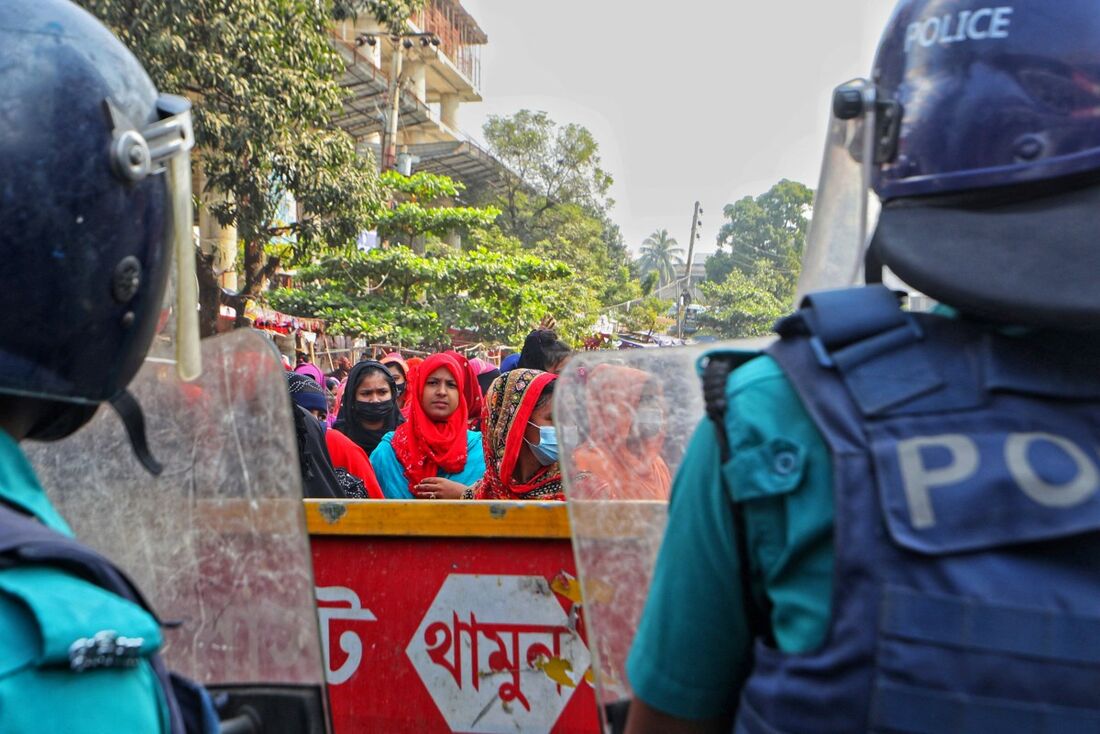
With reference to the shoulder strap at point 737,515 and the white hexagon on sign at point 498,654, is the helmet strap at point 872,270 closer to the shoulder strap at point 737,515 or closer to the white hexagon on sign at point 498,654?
the shoulder strap at point 737,515

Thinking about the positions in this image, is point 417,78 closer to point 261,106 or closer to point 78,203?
point 261,106

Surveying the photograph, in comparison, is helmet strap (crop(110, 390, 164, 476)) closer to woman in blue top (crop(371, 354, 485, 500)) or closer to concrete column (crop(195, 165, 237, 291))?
woman in blue top (crop(371, 354, 485, 500))

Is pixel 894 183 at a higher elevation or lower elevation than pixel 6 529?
higher

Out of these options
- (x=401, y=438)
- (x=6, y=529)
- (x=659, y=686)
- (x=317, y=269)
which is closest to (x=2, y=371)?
(x=6, y=529)

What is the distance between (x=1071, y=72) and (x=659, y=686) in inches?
30.9

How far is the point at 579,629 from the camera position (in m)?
3.74

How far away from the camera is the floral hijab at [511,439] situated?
15.1 ft

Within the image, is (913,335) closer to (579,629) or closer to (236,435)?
(236,435)

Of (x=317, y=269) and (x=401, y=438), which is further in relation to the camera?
(x=317, y=269)

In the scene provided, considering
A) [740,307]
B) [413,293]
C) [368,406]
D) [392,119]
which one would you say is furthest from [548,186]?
[368,406]

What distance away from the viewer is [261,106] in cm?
1203

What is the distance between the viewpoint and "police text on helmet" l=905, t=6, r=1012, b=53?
3.75 feet

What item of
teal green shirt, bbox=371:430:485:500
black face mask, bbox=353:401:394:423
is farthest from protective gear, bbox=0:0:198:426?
black face mask, bbox=353:401:394:423

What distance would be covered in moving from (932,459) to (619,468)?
633 mm
